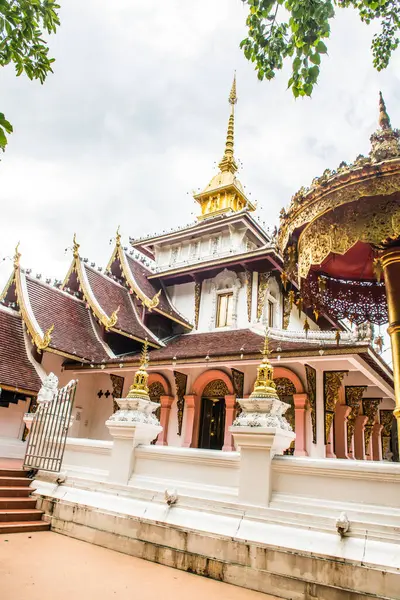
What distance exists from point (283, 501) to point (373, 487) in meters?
0.80

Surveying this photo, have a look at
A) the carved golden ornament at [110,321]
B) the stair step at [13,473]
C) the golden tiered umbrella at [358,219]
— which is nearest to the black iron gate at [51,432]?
the stair step at [13,473]

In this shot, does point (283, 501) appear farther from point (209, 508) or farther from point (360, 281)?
point (360, 281)

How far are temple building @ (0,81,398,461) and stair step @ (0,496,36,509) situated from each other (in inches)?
170

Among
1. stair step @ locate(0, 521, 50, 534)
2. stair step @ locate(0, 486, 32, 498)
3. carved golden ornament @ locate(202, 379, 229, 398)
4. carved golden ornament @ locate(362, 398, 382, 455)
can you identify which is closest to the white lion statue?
stair step @ locate(0, 486, 32, 498)

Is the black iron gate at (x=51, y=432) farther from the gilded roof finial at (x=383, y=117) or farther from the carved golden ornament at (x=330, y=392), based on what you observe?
the carved golden ornament at (x=330, y=392)

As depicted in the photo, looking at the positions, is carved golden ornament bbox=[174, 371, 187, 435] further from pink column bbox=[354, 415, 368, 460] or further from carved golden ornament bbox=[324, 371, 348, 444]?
pink column bbox=[354, 415, 368, 460]

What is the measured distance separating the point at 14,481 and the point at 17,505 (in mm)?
549

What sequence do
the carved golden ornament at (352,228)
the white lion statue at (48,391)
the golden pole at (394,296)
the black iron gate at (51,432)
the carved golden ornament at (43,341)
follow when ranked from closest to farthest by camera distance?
the carved golden ornament at (352,228) < the golden pole at (394,296) < the black iron gate at (51,432) < the white lion statue at (48,391) < the carved golden ornament at (43,341)

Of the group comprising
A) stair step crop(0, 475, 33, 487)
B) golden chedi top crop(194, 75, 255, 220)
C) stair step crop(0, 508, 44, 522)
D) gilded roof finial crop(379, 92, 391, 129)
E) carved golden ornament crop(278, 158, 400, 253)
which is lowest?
stair step crop(0, 508, 44, 522)

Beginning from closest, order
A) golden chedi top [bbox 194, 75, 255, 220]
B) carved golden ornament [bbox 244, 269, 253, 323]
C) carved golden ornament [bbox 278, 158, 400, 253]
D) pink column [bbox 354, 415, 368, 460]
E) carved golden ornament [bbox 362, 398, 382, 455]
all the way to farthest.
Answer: carved golden ornament [bbox 278, 158, 400, 253] → pink column [bbox 354, 415, 368, 460] → carved golden ornament [bbox 362, 398, 382, 455] → carved golden ornament [bbox 244, 269, 253, 323] → golden chedi top [bbox 194, 75, 255, 220]

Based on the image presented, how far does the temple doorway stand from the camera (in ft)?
36.4

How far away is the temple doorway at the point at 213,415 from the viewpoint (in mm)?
11102

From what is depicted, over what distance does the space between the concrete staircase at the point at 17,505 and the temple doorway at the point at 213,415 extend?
5783 mm

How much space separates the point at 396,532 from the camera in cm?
322
